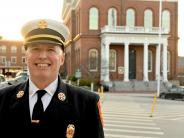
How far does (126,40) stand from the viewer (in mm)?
51250

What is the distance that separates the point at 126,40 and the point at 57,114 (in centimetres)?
4864

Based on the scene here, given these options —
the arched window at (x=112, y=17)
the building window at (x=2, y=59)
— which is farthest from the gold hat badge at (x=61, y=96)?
the building window at (x=2, y=59)

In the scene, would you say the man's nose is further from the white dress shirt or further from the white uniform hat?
the white dress shirt

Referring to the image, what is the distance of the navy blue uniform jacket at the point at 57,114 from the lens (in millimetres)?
2928

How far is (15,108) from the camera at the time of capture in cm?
299

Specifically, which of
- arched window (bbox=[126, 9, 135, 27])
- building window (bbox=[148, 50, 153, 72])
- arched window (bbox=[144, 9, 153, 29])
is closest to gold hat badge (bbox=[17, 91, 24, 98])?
building window (bbox=[148, 50, 153, 72])

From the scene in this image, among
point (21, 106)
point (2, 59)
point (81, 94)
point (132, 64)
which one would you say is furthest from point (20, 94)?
point (2, 59)

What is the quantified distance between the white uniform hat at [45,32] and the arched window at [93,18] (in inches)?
2031

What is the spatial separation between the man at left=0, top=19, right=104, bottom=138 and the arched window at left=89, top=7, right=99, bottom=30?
170ft

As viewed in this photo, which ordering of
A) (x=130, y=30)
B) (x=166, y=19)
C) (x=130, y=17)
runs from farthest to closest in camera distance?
(x=166, y=19), (x=130, y=17), (x=130, y=30)

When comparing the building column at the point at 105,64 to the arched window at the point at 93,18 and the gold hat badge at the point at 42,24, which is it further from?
the gold hat badge at the point at 42,24

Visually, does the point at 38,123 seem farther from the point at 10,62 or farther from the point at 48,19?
the point at 10,62

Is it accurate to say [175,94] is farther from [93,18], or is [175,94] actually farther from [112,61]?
[93,18]

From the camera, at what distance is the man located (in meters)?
2.93
